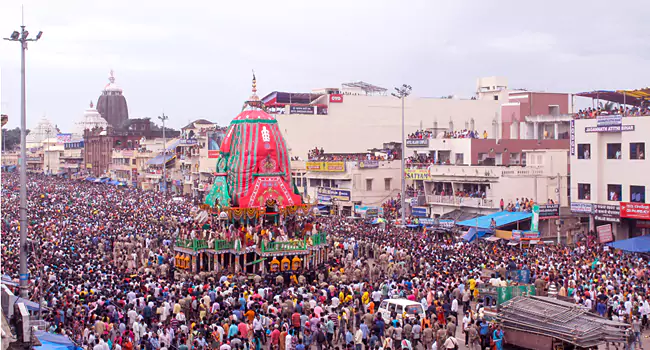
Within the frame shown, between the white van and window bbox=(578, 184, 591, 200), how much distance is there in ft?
64.0

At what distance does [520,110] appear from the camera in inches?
2421

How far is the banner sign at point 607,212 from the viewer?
1404 inches

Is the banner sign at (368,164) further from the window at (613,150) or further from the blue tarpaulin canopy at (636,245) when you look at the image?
the blue tarpaulin canopy at (636,245)

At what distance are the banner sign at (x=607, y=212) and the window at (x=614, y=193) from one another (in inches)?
21.0

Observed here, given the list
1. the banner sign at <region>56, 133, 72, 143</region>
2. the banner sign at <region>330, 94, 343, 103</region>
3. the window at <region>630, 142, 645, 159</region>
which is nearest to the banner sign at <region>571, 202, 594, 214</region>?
the window at <region>630, 142, 645, 159</region>

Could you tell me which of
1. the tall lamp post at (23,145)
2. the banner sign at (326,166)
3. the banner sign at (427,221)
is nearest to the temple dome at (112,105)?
the banner sign at (326,166)

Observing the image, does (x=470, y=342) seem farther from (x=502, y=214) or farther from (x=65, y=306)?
(x=502, y=214)

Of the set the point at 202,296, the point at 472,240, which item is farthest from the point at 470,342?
the point at 472,240

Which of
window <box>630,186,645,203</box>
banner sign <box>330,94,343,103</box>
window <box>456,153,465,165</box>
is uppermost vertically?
banner sign <box>330,94,343,103</box>

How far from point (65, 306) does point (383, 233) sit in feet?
66.4

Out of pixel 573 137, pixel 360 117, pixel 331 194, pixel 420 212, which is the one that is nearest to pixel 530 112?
Result: pixel 360 117

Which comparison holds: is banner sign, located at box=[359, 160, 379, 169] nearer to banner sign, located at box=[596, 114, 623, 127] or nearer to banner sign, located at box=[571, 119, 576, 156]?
banner sign, located at box=[571, 119, 576, 156]

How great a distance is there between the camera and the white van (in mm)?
20453

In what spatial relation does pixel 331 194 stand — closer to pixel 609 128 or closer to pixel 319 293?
pixel 609 128
